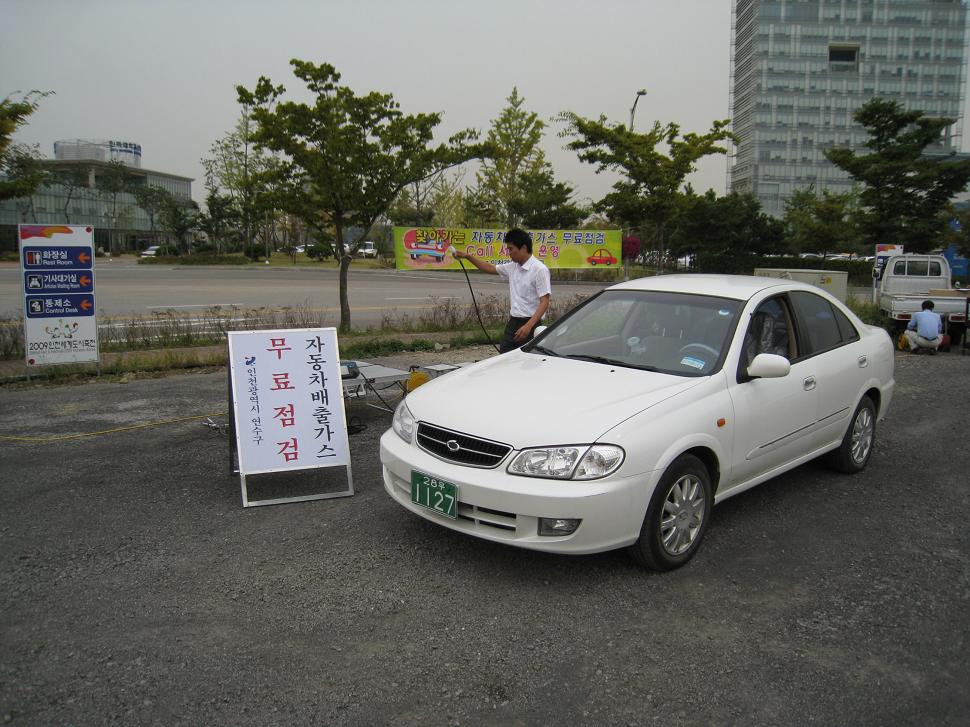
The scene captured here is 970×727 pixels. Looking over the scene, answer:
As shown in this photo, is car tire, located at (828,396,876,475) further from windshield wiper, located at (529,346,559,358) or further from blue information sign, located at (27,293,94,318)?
blue information sign, located at (27,293,94,318)

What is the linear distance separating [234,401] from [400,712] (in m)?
3.08

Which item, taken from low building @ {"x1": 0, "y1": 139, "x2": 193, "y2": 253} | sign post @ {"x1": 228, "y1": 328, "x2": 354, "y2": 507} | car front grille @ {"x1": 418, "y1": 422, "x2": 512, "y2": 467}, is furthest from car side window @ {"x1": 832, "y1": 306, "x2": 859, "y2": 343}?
low building @ {"x1": 0, "y1": 139, "x2": 193, "y2": 253}

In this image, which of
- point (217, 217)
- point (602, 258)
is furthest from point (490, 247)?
point (217, 217)

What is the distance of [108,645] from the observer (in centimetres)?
344

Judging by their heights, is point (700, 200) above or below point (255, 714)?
above

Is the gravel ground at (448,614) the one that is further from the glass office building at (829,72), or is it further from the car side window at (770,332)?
the glass office building at (829,72)

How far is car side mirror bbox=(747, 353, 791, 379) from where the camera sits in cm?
450

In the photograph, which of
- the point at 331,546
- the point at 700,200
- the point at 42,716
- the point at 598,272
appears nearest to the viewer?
the point at 42,716

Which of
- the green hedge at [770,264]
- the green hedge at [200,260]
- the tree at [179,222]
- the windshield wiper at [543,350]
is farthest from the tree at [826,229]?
the windshield wiper at [543,350]

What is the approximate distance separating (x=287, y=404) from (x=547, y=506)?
8.17 feet

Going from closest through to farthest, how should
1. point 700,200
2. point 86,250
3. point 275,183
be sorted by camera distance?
point 86,250 → point 275,183 → point 700,200

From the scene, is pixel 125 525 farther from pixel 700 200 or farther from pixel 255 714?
pixel 700 200

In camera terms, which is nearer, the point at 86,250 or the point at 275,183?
the point at 86,250

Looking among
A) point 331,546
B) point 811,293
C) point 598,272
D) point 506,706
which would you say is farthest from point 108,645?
point 598,272
